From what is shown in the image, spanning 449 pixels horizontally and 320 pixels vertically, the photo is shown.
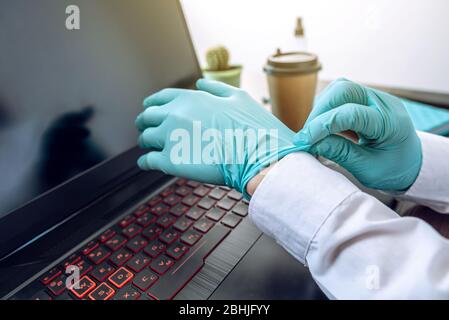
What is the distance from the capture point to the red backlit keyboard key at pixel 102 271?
0.38m

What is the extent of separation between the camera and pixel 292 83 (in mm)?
614

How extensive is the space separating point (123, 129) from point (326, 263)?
389 mm

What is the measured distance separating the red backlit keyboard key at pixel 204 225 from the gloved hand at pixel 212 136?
0.06 metres

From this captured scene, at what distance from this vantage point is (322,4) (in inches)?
30.9

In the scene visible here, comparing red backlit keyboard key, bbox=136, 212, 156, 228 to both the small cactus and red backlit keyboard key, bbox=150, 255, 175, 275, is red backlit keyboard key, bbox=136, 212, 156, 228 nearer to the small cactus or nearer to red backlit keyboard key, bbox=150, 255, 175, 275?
red backlit keyboard key, bbox=150, 255, 175, 275

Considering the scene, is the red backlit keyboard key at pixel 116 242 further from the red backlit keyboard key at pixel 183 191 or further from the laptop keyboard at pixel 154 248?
the red backlit keyboard key at pixel 183 191

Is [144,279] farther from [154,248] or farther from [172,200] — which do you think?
[172,200]

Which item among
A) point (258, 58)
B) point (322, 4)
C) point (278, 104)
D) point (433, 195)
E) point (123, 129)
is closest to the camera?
point (433, 195)

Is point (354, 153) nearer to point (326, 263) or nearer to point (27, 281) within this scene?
point (326, 263)

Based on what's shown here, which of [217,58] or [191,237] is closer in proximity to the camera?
[191,237]

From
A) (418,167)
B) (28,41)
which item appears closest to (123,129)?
(28,41)

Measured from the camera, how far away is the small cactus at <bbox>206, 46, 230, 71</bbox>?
0.75m

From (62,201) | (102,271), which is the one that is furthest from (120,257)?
(62,201)

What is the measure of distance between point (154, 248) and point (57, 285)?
0.41 feet
